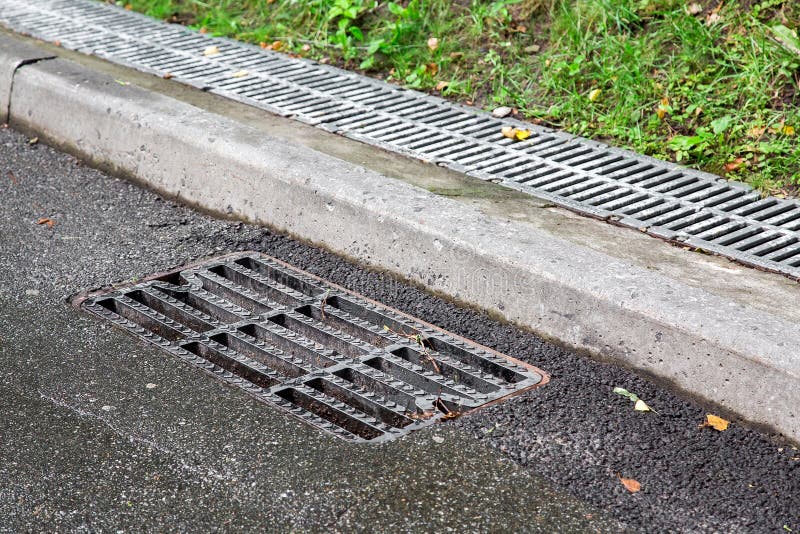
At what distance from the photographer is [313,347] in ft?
9.73

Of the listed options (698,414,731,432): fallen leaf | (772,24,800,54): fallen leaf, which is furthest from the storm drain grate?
(772,24,800,54): fallen leaf

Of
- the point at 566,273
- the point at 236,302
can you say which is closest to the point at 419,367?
the point at 566,273

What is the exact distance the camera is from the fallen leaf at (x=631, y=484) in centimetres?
233

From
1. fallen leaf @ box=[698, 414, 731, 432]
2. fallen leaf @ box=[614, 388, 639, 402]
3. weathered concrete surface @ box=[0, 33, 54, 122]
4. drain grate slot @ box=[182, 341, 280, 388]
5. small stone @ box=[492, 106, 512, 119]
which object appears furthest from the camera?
weathered concrete surface @ box=[0, 33, 54, 122]

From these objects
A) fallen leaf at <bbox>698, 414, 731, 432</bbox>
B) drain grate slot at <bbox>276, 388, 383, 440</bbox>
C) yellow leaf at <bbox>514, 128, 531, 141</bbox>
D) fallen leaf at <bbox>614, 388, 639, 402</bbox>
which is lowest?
drain grate slot at <bbox>276, 388, 383, 440</bbox>

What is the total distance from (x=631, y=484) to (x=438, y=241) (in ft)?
3.77

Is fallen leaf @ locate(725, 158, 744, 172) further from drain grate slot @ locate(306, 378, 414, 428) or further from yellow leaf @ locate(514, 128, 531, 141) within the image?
drain grate slot @ locate(306, 378, 414, 428)

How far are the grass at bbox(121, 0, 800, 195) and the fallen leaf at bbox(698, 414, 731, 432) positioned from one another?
1.38 m

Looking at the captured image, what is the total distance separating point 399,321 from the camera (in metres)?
3.10

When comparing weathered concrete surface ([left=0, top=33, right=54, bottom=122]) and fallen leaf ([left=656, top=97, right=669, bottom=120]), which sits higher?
fallen leaf ([left=656, top=97, right=669, bottom=120])

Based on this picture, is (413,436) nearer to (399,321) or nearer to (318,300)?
(399,321)

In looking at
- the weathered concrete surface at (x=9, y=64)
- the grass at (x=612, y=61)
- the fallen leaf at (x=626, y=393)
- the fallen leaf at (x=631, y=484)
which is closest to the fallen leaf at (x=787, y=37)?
the grass at (x=612, y=61)

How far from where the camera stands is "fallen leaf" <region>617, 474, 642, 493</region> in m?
2.33

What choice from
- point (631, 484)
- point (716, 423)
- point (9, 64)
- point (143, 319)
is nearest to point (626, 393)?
point (716, 423)
